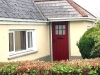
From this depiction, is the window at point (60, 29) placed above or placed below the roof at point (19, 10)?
below

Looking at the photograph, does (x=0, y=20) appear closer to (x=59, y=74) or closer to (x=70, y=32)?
(x=59, y=74)

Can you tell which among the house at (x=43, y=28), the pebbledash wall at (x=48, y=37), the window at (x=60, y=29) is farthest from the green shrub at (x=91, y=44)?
the window at (x=60, y=29)

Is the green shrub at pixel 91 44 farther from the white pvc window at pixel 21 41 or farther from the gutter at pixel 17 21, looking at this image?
the white pvc window at pixel 21 41

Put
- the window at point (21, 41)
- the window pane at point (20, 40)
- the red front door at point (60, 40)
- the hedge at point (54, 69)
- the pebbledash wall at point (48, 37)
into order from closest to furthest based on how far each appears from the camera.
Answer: the hedge at point (54, 69) → the window at point (21, 41) → the window pane at point (20, 40) → the pebbledash wall at point (48, 37) → the red front door at point (60, 40)

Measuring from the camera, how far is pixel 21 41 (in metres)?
13.1

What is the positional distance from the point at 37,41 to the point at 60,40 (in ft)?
6.14

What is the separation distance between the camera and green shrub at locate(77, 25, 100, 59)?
11602mm

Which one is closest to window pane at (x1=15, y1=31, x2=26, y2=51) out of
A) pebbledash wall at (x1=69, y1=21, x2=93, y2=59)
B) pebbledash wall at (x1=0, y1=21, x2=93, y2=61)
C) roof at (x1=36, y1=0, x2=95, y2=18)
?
pebbledash wall at (x1=0, y1=21, x2=93, y2=61)

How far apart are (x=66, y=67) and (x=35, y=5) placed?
9.86 meters

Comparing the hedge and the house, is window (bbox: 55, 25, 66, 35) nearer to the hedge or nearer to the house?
the house

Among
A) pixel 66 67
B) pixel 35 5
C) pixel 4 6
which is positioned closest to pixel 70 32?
pixel 35 5

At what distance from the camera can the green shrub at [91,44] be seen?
38.1 ft

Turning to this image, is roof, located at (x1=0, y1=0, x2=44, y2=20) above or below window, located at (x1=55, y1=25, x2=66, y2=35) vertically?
above

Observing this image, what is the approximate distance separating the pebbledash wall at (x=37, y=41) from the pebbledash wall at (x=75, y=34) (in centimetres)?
151
